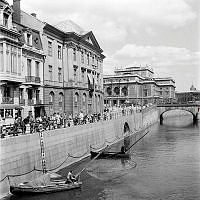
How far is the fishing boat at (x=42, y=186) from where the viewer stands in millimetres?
25848

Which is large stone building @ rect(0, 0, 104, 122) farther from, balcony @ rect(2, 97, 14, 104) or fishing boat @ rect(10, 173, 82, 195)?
fishing boat @ rect(10, 173, 82, 195)

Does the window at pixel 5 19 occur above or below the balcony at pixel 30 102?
above

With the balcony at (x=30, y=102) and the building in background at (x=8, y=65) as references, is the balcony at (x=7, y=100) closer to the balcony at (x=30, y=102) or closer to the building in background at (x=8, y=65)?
the building in background at (x=8, y=65)

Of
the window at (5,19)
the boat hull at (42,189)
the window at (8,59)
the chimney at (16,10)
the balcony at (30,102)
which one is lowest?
the boat hull at (42,189)

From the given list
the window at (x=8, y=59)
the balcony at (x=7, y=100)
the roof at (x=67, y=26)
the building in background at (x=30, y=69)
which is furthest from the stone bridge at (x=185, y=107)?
the window at (x=8, y=59)

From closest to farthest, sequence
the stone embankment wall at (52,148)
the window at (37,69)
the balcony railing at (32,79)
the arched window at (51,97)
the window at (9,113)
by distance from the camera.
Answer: the stone embankment wall at (52,148)
the window at (9,113)
the balcony railing at (32,79)
the window at (37,69)
the arched window at (51,97)

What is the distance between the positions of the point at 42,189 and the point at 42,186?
0.28 metres

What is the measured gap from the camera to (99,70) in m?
81.9

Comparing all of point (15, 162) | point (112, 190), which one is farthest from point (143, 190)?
point (15, 162)

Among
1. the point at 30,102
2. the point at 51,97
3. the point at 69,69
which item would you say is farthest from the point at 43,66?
the point at 69,69

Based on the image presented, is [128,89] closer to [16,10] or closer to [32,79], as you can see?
[16,10]

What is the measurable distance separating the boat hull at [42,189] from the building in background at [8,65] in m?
11.5

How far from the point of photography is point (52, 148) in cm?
3438

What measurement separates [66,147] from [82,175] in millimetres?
4663
